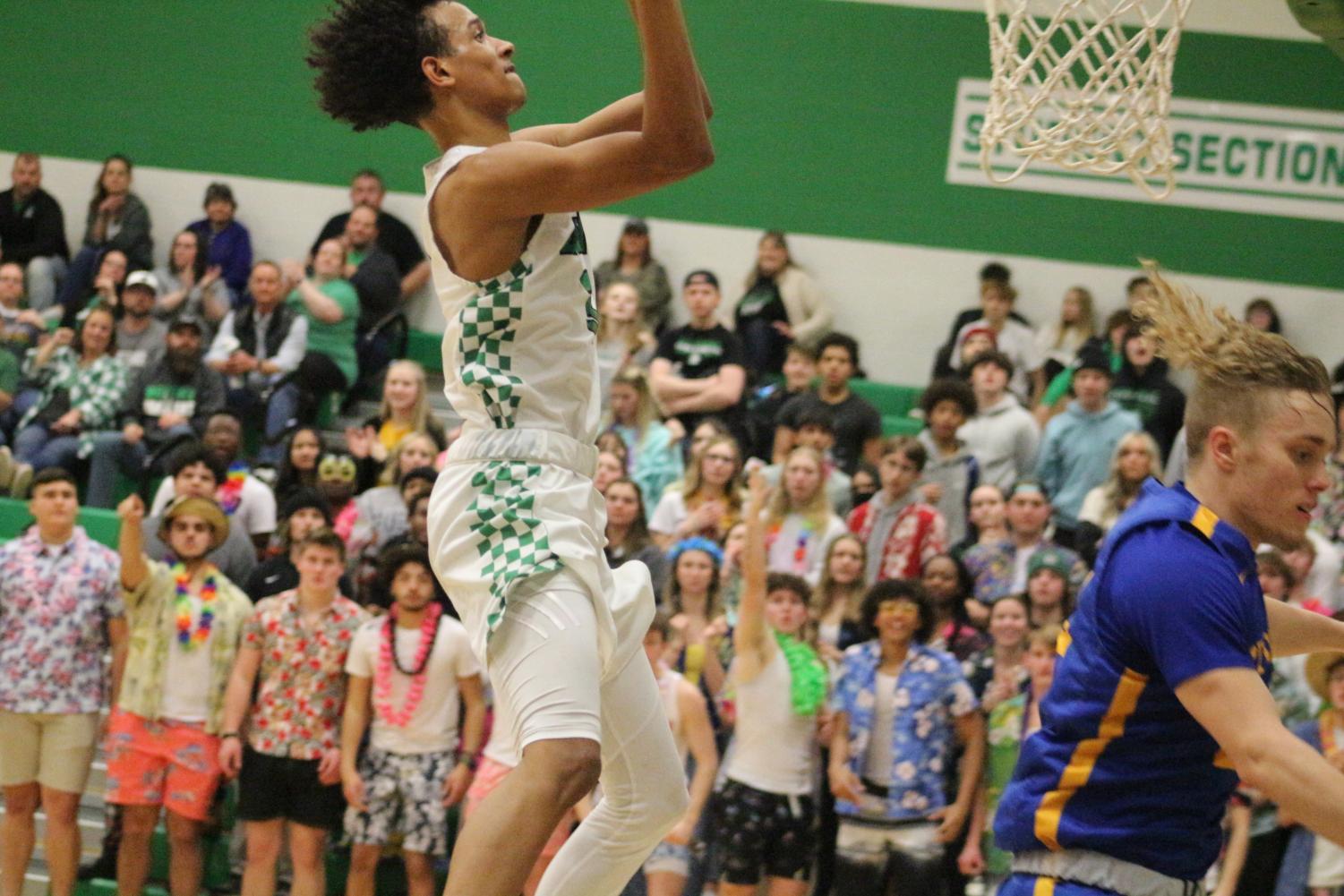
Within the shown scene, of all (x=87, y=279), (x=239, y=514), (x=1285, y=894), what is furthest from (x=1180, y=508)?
(x=87, y=279)

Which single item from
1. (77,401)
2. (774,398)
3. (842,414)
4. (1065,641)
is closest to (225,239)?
(77,401)

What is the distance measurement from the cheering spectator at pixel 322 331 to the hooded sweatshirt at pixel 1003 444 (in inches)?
164

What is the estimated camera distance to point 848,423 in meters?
9.69

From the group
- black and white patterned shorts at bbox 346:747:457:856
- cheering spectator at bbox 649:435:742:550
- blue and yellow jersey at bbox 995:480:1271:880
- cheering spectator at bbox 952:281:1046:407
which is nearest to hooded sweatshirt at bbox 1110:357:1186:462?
cheering spectator at bbox 952:281:1046:407

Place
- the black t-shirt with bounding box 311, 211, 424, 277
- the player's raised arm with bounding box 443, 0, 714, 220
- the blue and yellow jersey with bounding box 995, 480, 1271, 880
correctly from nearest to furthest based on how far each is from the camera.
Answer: the blue and yellow jersey with bounding box 995, 480, 1271, 880 → the player's raised arm with bounding box 443, 0, 714, 220 → the black t-shirt with bounding box 311, 211, 424, 277

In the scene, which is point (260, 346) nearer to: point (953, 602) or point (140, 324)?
point (140, 324)

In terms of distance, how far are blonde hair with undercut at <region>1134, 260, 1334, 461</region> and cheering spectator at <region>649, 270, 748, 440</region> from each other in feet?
22.2

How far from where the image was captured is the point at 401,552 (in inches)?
306

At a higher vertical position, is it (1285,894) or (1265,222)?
(1265,222)

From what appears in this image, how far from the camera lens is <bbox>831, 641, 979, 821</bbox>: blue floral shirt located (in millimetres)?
7156

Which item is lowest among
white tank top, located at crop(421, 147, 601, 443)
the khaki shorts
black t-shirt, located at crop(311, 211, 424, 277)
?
the khaki shorts

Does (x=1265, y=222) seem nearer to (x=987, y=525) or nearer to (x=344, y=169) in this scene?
(x=987, y=525)

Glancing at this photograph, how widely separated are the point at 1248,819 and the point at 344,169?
28.9 ft

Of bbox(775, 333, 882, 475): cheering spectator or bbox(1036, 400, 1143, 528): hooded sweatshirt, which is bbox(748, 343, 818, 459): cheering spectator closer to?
bbox(775, 333, 882, 475): cheering spectator
